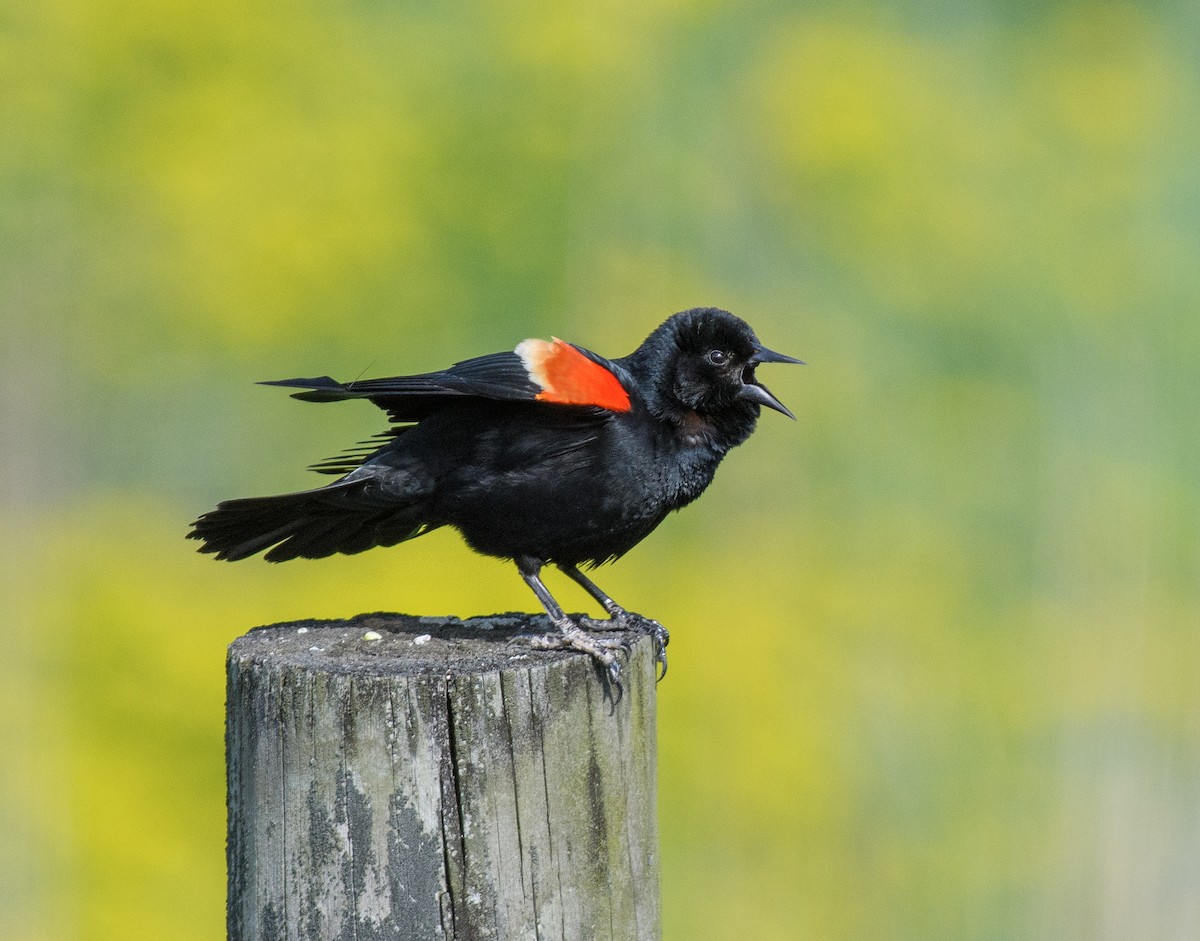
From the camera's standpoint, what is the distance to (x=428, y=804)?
2.19 m

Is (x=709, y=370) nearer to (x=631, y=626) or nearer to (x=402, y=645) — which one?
(x=631, y=626)

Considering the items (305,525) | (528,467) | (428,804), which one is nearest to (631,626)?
(528,467)

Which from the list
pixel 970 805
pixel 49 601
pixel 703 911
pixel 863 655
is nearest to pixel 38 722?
pixel 49 601

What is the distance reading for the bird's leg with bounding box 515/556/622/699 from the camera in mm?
2461

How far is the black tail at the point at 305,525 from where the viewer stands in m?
3.36

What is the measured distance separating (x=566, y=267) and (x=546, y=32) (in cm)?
240

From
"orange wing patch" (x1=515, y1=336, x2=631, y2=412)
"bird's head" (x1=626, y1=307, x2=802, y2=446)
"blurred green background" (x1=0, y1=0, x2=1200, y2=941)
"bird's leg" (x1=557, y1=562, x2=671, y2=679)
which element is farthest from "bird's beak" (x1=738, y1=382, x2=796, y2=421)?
"blurred green background" (x1=0, y1=0, x2=1200, y2=941)

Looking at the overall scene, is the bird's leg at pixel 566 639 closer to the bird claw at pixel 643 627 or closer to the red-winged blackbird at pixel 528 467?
the red-winged blackbird at pixel 528 467

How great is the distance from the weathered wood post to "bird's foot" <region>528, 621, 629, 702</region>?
50 millimetres

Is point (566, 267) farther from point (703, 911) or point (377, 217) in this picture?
point (703, 911)

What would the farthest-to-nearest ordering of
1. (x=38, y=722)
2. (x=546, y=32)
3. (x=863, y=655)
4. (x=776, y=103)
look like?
(x=546, y=32)
(x=776, y=103)
(x=38, y=722)
(x=863, y=655)

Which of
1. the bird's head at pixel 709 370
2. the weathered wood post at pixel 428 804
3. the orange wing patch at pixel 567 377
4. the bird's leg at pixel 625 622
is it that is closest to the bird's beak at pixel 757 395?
the bird's head at pixel 709 370

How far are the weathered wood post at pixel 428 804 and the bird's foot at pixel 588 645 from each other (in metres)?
0.05

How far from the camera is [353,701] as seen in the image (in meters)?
2.22
